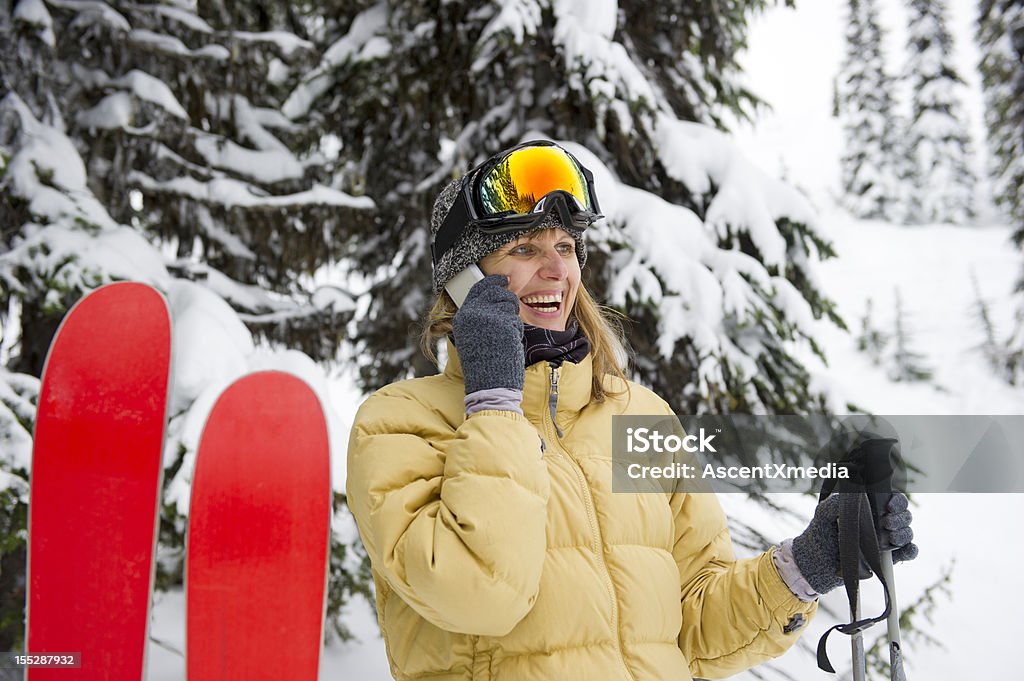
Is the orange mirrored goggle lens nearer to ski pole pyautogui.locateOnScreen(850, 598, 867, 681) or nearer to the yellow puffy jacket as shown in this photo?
the yellow puffy jacket

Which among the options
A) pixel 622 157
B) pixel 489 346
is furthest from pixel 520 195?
pixel 622 157

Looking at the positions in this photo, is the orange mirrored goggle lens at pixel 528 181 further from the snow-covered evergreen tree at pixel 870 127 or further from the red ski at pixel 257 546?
the snow-covered evergreen tree at pixel 870 127

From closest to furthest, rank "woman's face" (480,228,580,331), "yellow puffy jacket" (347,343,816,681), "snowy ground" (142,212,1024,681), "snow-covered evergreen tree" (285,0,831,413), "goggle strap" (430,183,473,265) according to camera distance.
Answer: "yellow puffy jacket" (347,343,816,681) → "woman's face" (480,228,580,331) → "goggle strap" (430,183,473,265) → "snow-covered evergreen tree" (285,0,831,413) → "snowy ground" (142,212,1024,681)

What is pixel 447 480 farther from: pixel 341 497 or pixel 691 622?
pixel 341 497

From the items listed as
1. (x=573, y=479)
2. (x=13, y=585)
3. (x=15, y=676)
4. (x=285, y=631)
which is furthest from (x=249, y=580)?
(x=13, y=585)

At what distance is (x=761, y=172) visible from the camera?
15.2 feet

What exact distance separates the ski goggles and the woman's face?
0.05 meters

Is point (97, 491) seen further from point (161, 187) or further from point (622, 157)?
point (622, 157)

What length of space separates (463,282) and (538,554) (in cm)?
73

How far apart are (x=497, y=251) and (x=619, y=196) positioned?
9.32 feet

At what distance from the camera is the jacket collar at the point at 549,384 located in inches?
66.1

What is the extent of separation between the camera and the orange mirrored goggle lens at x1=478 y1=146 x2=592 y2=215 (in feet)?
5.87

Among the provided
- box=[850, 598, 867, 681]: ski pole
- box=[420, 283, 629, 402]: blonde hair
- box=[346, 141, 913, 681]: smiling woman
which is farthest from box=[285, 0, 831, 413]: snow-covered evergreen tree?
box=[850, 598, 867, 681]: ski pole

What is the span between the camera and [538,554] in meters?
1.36
